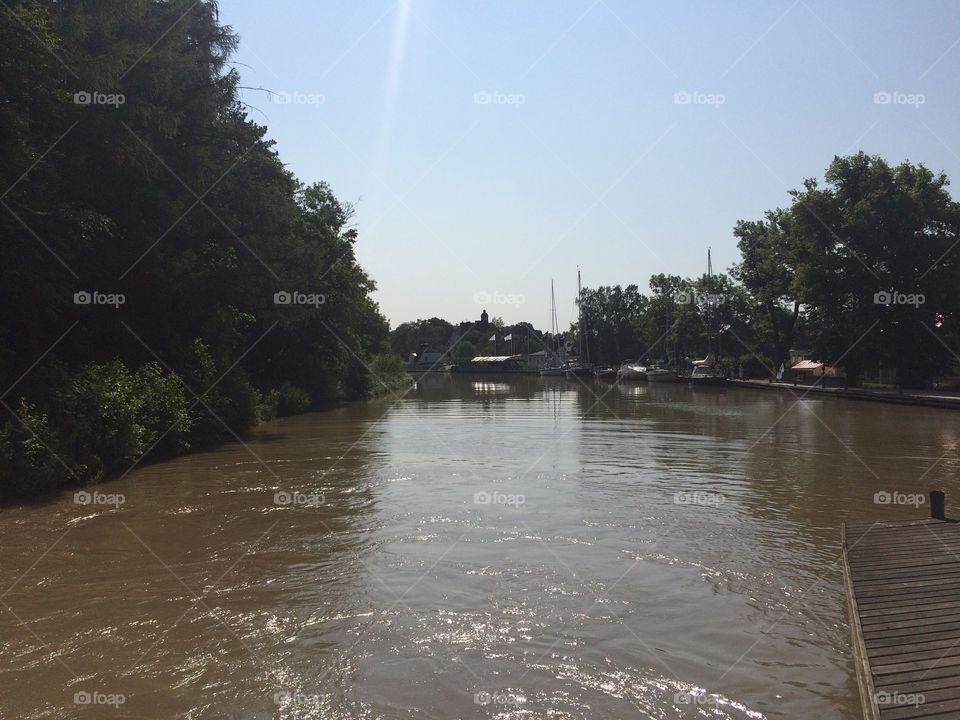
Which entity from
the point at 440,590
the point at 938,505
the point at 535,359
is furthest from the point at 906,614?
the point at 535,359

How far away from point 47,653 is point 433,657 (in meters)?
3.99

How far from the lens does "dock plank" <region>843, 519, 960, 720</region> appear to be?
5.95 m

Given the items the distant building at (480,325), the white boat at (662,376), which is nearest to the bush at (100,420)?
the white boat at (662,376)

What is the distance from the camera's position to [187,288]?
79.5 ft

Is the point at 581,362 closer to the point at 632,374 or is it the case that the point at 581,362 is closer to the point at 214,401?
the point at 632,374

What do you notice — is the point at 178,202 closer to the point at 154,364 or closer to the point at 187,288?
the point at 187,288

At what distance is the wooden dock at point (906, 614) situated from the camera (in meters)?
5.95

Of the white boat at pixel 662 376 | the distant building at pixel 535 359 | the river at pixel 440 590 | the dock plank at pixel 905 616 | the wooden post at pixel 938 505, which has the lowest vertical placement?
the river at pixel 440 590

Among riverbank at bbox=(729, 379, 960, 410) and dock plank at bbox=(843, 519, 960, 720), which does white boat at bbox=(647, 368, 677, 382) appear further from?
dock plank at bbox=(843, 519, 960, 720)

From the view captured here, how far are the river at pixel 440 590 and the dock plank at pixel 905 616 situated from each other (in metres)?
0.52

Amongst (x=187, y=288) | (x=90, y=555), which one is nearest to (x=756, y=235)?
(x=187, y=288)

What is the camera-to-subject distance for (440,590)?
9883 mm

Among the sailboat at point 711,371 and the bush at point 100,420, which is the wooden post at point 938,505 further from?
the sailboat at point 711,371

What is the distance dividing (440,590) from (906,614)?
213 inches
